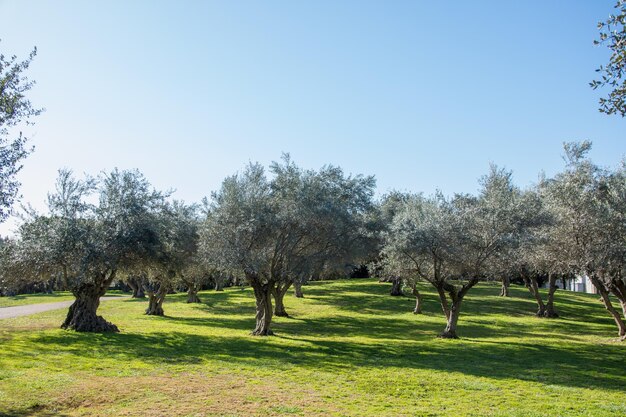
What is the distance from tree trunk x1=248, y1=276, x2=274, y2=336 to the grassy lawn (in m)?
1.21

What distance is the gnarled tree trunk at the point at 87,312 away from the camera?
29.1 m

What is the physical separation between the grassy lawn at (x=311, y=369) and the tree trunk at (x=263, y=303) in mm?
1213

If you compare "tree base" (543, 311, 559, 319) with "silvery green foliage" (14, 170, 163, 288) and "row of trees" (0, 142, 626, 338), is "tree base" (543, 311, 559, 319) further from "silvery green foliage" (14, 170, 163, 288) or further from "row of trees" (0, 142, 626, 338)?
"silvery green foliage" (14, 170, 163, 288)

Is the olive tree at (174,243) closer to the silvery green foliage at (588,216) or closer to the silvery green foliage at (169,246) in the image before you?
the silvery green foliage at (169,246)

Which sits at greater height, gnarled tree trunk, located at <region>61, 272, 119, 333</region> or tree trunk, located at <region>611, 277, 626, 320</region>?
tree trunk, located at <region>611, 277, 626, 320</region>

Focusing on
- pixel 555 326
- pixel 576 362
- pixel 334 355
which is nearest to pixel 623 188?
pixel 576 362

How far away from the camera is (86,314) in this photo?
2945 cm

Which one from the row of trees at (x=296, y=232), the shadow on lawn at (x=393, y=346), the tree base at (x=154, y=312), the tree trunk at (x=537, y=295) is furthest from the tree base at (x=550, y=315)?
the tree base at (x=154, y=312)

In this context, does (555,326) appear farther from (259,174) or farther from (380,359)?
(259,174)

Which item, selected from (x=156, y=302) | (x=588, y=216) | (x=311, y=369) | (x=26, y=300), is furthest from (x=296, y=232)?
(x=26, y=300)

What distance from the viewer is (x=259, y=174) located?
29141 millimetres

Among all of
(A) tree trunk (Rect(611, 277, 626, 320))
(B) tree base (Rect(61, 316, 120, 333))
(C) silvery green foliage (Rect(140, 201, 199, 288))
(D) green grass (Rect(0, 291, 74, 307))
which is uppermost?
(C) silvery green foliage (Rect(140, 201, 199, 288))

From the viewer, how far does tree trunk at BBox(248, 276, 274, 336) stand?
2969 centimetres

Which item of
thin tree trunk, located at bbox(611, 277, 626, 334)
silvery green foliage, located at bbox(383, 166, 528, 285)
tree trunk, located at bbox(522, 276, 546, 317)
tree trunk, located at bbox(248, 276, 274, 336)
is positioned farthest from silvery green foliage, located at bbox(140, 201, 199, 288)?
tree trunk, located at bbox(522, 276, 546, 317)
